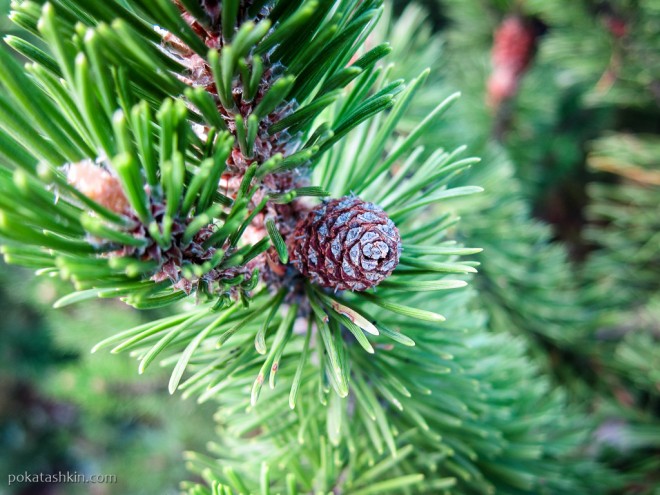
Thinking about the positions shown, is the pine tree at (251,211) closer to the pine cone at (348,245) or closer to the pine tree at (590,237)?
the pine cone at (348,245)

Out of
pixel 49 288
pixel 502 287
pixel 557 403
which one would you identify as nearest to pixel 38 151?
pixel 557 403

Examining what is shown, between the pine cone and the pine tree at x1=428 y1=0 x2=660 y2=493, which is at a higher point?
the pine tree at x1=428 y1=0 x2=660 y2=493

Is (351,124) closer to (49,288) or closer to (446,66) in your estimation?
(446,66)

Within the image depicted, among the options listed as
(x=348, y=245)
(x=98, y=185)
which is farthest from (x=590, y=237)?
(x=98, y=185)

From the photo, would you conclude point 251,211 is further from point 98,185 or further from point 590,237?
point 590,237

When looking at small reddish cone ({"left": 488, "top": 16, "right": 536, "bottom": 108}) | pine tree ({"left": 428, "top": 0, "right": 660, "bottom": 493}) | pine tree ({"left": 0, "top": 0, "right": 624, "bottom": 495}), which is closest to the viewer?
pine tree ({"left": 0, "top": 0, "right": 624, "bottom": 495})

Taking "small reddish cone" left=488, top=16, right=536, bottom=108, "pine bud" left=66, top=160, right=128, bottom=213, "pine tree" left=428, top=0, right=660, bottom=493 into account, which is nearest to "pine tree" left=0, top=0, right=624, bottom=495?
"pine bud" left=66, top=160, right=128, bottom=213

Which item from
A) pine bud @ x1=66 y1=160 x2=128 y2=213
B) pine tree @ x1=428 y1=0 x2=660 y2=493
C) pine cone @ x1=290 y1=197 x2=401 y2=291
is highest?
pine tree @ x1=428 y1=0 x2=660 y2=493

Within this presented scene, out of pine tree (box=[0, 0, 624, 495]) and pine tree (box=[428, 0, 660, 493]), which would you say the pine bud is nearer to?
pine tree (box=[0, 0, 624, 495])
